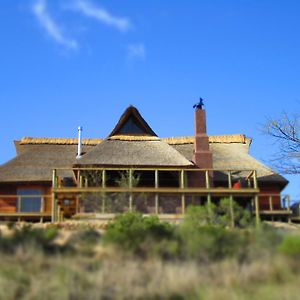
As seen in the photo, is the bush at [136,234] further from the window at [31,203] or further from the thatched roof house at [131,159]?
the window at [31,203]

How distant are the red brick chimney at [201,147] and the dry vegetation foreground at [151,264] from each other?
8929 millimetres

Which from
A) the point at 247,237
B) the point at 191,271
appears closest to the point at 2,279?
the point at 191,271

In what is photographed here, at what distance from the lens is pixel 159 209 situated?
26.2 meters

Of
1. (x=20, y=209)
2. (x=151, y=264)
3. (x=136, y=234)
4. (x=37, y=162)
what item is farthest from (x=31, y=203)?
(x=151, y=264)

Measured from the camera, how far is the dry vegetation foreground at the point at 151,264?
1622 cm

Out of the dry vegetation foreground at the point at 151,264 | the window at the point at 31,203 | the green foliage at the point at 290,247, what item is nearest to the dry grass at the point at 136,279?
the dry vegetation foreground at the point at 151,264

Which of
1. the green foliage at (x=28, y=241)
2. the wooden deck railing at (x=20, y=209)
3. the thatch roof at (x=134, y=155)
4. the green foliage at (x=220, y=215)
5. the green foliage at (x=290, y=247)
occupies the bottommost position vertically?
the green foliage at (x=290, y=247)

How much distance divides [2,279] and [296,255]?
8.25m

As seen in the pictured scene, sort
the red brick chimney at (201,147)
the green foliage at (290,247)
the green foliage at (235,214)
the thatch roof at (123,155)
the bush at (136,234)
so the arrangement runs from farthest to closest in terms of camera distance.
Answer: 1. the red brick chimney at (201,147)
2. the thatch roof at (123,155)
3. the green foliage at (235,214)
4. the bush at (136,234)
5. the green foliage at (290,247)

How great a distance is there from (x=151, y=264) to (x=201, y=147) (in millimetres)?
12820

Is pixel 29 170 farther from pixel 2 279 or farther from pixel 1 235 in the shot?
pixel 2 279

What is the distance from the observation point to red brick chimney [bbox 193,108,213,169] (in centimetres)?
2980

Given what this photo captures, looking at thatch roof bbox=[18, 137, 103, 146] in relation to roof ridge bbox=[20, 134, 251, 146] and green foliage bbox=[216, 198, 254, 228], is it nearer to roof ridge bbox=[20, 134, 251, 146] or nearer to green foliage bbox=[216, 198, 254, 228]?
roof ridge bbox=[20, 134, 251, 146]

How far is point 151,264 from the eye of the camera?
17938 mm
